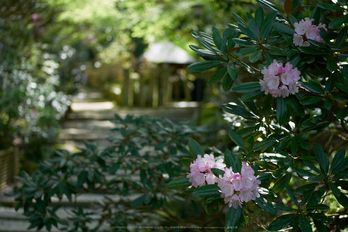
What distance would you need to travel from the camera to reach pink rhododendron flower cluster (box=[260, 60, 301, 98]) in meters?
1.41

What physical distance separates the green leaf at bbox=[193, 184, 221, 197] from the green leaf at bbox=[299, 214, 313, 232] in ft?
1.22

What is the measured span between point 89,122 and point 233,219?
6.77 m

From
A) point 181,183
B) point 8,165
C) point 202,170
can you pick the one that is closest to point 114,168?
point 181,183

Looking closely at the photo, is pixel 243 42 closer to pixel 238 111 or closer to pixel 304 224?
pixel 238 111

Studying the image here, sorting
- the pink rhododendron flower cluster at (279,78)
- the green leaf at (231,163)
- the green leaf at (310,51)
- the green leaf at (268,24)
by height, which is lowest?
Answer: the green leaf at (231,163)

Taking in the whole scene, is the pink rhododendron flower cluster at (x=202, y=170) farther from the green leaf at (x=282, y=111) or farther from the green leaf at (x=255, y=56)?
the green leaf at (x=255, y=56)

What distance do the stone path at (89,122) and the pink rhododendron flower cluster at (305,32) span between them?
12.9 ft

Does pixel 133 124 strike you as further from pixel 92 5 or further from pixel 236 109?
pixel 92 5

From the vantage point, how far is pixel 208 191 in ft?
4.39

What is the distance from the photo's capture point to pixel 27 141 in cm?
593

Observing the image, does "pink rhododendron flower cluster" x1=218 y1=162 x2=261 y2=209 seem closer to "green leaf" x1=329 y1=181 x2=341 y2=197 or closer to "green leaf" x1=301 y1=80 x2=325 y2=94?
"green leaf" x1=329 y1=181 x2=341 y2=197

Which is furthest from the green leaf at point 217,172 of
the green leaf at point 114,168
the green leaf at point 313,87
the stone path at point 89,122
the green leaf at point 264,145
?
the stone path at point 89,122

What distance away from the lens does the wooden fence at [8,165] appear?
214 inches

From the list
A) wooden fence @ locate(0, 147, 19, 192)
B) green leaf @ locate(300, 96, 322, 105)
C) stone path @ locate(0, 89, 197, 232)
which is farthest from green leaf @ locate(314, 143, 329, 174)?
wooden fence @ locate(0, 147, 19, 192)
